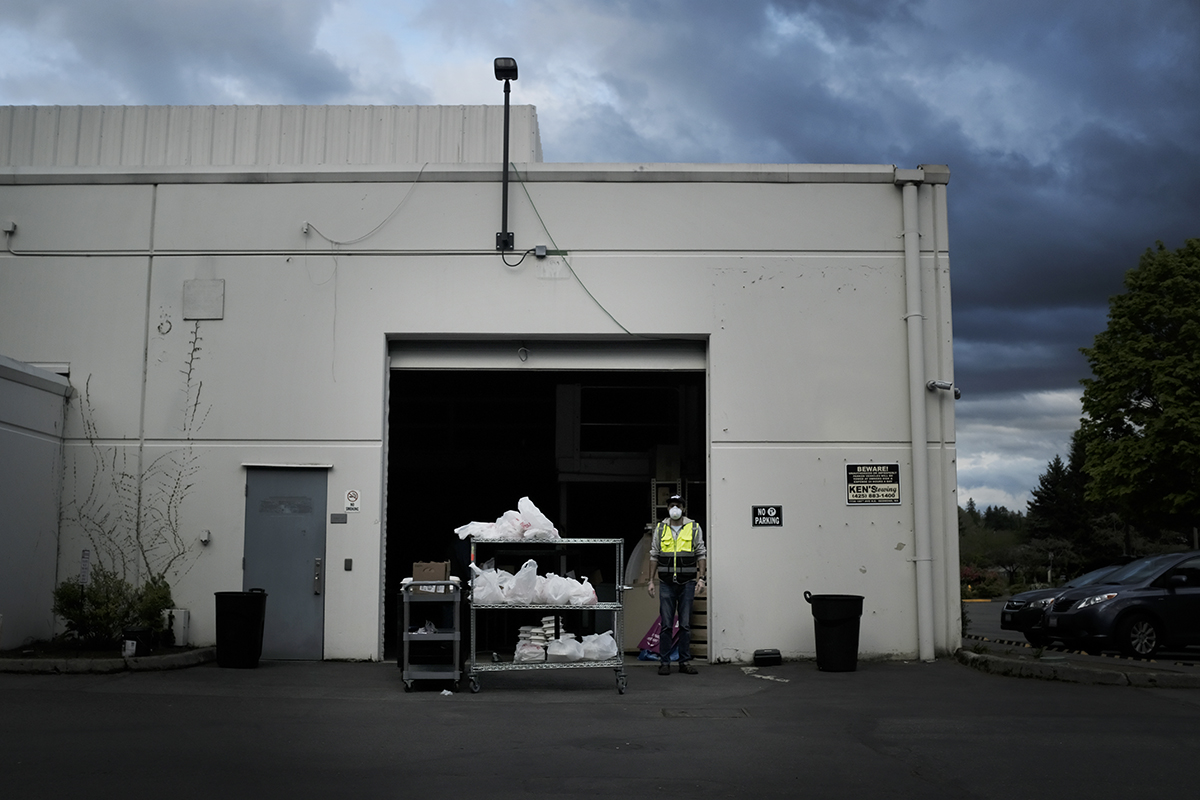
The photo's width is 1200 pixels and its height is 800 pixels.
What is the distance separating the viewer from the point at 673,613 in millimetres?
13469

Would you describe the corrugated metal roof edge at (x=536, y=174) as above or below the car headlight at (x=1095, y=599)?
above

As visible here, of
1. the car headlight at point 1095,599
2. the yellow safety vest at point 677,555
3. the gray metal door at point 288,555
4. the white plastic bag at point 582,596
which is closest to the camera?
the white plastic bag at point 582,596

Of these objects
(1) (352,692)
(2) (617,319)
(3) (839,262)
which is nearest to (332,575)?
(1) (352,692)

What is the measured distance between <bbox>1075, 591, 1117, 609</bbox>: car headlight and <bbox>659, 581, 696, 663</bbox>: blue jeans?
241 inches

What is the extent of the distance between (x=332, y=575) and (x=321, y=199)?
5.23 meters

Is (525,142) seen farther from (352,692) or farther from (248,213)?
(352,692)

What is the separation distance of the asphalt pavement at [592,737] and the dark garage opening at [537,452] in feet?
16.5

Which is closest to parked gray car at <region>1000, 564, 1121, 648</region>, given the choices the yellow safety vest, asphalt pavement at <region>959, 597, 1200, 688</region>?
asphalt pavement at <region>959, 597, 1200, 688</region>

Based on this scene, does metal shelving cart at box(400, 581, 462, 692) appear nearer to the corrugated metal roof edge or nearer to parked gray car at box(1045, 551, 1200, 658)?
the corrugated metal roof edge

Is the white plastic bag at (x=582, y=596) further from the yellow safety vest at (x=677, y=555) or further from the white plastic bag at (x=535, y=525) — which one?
the yellow safety vest at (x=677, y=555)

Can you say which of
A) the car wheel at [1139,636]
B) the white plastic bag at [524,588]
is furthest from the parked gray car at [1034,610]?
the white plastic bag at [524,588]

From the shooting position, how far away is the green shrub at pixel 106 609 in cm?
1313

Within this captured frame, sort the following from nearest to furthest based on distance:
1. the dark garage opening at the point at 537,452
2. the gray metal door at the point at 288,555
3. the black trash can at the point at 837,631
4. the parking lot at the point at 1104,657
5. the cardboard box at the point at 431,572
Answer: the cardboard box at the point at 431,572 < the parking lot at the point at 1104,657 < the black trash can at the point at 837,631 < the gray metal door at the point at 288,555 < the dark garage opening at the point at 537,452

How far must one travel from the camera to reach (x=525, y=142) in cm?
1619
